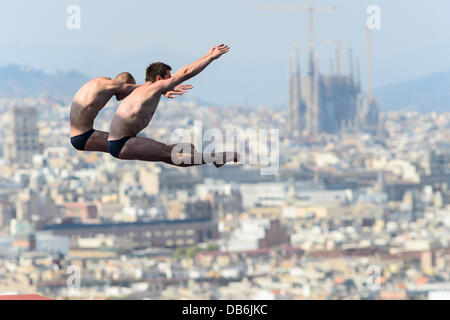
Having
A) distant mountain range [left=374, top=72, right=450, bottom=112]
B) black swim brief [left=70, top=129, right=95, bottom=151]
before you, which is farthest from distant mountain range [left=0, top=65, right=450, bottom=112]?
black swim brief [left=70, top=129, right=95, bottom=151]

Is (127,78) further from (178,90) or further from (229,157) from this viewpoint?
(229,157)

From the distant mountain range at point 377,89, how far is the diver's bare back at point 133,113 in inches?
1887

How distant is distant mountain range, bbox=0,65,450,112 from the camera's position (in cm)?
5553

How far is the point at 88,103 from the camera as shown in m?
3.43

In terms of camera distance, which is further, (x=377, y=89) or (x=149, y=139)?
(x=377, y=89)

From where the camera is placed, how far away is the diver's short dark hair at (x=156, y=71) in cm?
→ 343

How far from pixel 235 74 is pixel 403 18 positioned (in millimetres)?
15263

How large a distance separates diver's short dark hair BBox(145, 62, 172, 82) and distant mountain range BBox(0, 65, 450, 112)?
47869 millimetres

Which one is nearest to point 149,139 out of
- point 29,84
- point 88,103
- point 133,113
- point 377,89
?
point 133,113

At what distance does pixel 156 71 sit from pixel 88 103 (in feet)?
0.55

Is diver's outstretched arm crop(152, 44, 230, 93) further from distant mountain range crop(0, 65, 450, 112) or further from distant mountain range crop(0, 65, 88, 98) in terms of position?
distant mountain range crop(0, 65, 88, 98)

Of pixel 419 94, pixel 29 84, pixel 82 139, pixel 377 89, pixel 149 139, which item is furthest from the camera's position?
pixel 377 89

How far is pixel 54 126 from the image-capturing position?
51.0 m
